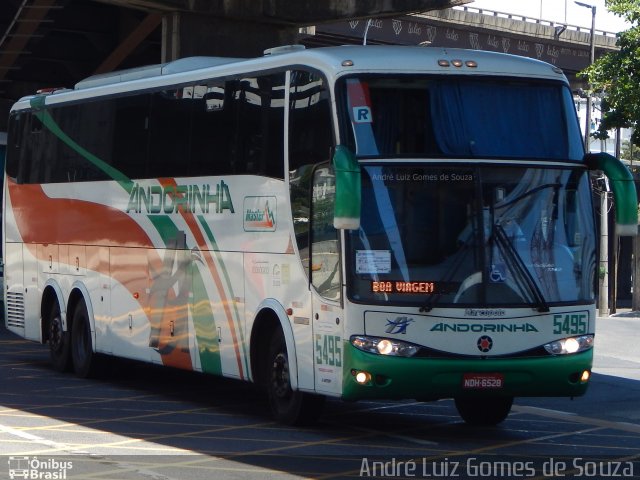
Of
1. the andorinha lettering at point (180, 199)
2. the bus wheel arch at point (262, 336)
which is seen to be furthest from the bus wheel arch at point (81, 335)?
the bus wheel arch at point (262, 336)

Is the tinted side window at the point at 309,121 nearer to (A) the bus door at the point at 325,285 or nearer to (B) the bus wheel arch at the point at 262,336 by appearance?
(A) the bus door at the point at 325,285

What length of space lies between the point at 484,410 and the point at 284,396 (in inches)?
79.8

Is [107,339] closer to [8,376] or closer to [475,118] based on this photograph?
[8,376]

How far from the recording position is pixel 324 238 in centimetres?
1249

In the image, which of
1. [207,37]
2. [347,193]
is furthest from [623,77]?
[347,193]

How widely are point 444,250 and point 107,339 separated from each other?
6.66m

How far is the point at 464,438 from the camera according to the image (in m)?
12.9

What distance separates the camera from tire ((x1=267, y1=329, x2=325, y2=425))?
13.1 meters

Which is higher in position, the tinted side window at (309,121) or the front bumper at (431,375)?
the tinted side window at (309,121)

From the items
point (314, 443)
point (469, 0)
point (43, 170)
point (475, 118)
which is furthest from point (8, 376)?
point (469, 0)

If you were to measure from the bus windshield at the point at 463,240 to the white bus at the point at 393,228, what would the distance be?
0.04 feet

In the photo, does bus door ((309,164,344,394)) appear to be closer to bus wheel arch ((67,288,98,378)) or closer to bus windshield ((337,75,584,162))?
bus windshield ((337,75,584,162))

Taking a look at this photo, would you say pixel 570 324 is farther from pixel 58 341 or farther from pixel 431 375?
pixel 58 341

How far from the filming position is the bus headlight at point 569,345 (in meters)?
12.4
